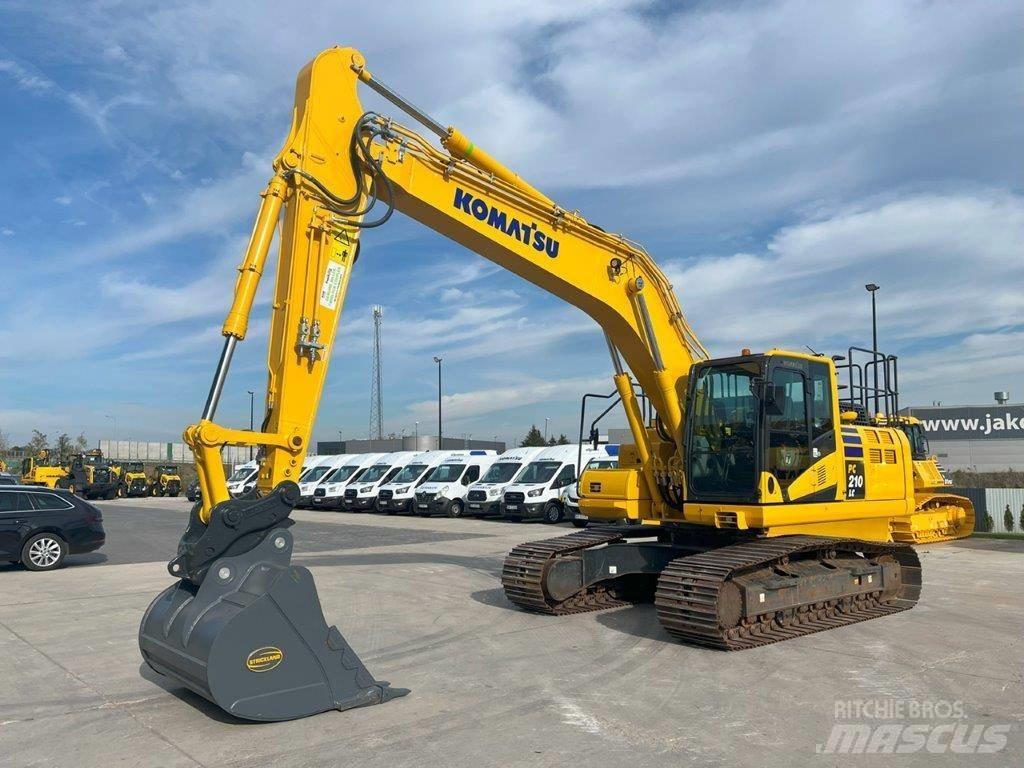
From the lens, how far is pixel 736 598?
8.39m

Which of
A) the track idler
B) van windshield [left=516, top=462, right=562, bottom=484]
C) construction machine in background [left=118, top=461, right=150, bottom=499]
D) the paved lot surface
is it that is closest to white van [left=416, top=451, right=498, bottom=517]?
van windshield [left=516, top=462, right=562, bottom=484]

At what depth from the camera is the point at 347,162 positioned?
768cm

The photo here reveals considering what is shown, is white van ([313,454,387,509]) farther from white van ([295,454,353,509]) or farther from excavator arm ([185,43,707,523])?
excavator arm ([185,43,707,523])

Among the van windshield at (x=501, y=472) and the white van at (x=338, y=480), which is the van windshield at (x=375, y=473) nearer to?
the white van at (x=338, y=480)

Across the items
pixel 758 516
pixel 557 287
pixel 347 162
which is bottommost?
pixel 758 516

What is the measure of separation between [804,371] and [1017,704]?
411 centimetres

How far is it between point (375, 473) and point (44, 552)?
20596 millimetres

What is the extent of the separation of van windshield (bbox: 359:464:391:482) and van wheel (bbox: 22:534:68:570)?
19.7 m

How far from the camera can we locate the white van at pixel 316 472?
120 feet

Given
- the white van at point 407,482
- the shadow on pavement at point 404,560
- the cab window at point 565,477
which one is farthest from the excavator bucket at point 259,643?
the white van at point 407,482

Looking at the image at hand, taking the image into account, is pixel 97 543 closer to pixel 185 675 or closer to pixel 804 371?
pixel 185 675

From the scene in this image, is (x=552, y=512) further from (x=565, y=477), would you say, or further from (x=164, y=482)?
(x=164, y=482)

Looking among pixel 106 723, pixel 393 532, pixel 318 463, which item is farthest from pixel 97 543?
pixel 318 463

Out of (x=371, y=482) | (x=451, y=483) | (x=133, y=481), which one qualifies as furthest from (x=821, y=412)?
(x=133, y=481)
